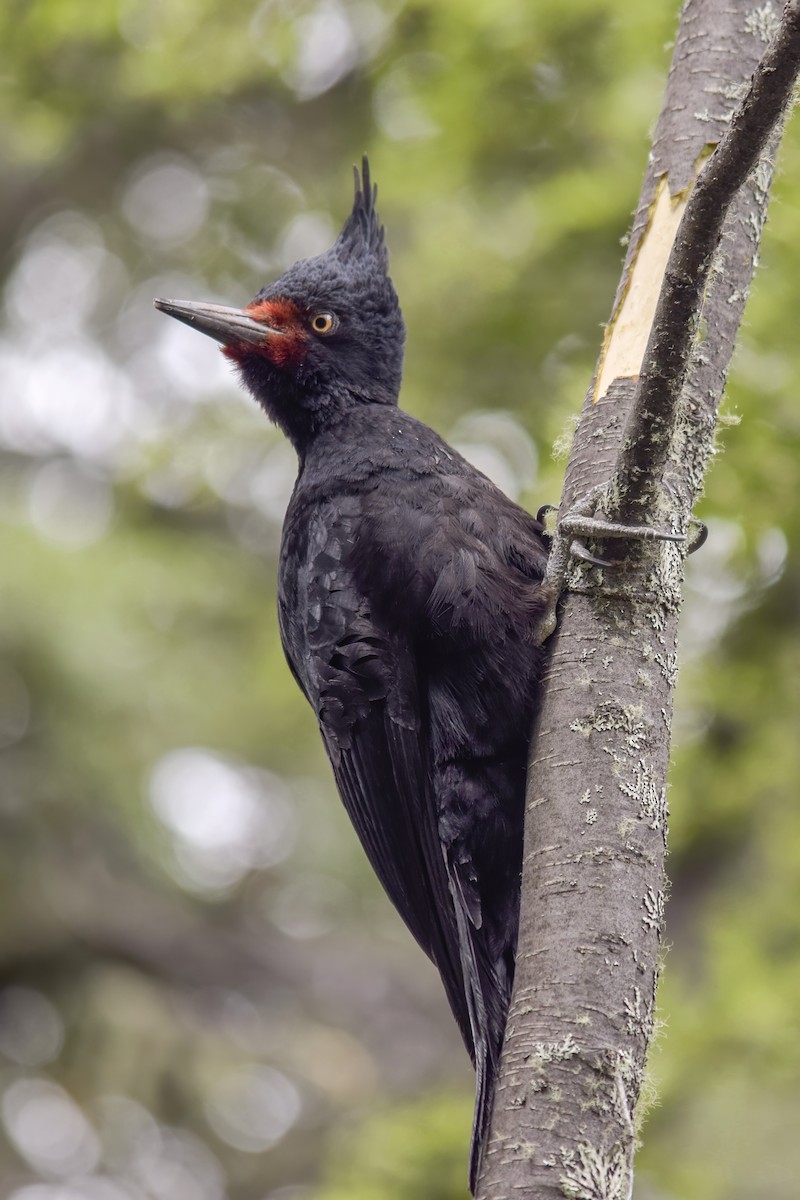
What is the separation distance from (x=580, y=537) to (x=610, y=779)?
0.44 metres

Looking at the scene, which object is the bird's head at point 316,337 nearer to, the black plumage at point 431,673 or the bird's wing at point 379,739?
the black plumage at point 431,673

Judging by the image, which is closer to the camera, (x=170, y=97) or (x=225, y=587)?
(x=170, y=97)

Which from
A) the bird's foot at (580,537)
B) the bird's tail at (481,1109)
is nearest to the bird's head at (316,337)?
the bird's foot at (580,537)

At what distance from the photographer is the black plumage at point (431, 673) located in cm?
257

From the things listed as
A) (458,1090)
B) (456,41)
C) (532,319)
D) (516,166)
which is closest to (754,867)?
(458,1090)

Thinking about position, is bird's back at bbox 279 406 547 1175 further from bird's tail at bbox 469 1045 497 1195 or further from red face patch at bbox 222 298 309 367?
red face patch at bbox 222 298 309 367

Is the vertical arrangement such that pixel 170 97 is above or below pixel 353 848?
above

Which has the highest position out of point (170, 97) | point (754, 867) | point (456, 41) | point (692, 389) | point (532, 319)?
point (170, 97)

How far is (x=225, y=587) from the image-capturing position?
6.43m

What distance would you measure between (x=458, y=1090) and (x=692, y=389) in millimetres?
3206

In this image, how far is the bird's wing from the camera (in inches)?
105

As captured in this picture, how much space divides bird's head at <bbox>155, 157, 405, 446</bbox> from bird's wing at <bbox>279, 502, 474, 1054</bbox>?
0.56m

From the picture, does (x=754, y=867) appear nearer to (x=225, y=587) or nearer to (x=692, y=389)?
(x=225, y=587)

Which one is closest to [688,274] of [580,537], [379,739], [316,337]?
[580,537]
